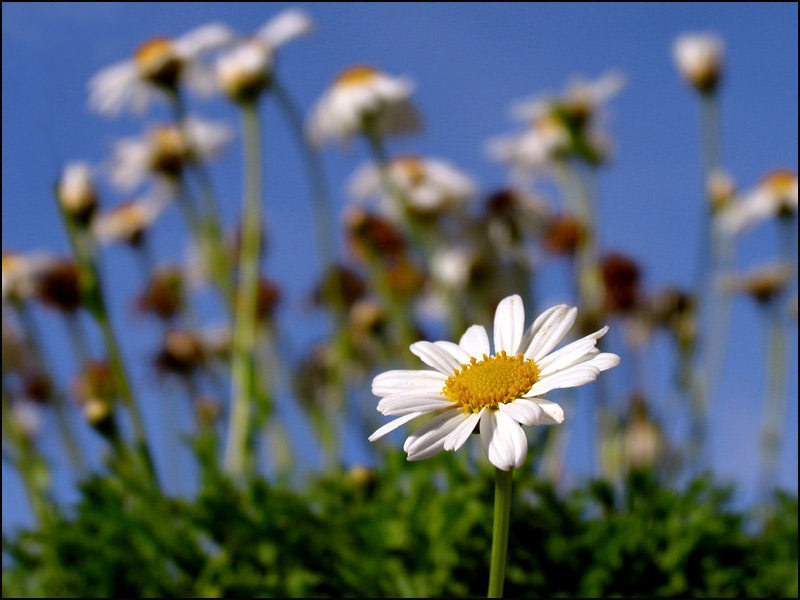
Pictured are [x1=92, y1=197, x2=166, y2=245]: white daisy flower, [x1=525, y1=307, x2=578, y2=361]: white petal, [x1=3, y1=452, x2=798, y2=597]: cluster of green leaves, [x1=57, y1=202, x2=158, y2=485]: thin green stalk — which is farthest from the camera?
[x1=92, y1=197, x2=166, y2=245]: white daisy flower

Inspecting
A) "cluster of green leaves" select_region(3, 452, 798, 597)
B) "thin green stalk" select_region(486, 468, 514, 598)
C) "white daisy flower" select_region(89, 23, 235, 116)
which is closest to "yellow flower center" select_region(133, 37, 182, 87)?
"white daisy flower" select_region(89, 23, 235, 116)

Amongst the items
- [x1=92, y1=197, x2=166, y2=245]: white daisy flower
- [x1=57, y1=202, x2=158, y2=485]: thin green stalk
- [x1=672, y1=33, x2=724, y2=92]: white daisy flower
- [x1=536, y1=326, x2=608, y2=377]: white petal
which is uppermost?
[x1=672, y1=33, x2=724, y2=92]: white daisy flower

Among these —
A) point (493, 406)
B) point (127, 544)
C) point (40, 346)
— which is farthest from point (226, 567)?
point (40, 346)

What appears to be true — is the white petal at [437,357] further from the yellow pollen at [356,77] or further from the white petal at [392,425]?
the yellow pollen at [356,77]

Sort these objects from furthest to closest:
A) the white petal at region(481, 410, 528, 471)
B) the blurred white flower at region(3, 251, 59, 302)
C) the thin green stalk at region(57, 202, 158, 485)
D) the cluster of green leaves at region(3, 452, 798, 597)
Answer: the blurred white flower at region(3, 251, 59, 302)
the thin green stalk at region(57, 202, 158, 485)
the cluster of green leaves at region(3, 452, 798, 597)
the white petal at region(481, 410, 528, 471)

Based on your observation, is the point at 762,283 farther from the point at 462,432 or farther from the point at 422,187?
the point at 462,432

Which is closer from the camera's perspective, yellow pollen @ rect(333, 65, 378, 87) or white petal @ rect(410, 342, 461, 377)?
white petal @ rect(410, 342, 461, 377)

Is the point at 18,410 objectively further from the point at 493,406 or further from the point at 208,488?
the point at 493,406

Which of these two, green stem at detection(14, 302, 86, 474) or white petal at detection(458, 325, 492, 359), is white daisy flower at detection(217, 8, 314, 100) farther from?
white petal at detection(458, 325, 492, 359)
